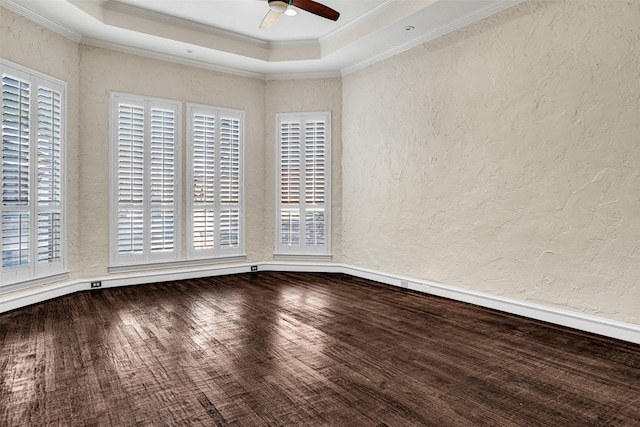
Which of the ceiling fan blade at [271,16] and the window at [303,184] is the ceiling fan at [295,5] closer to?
the ceiling fan blade at [271,16]

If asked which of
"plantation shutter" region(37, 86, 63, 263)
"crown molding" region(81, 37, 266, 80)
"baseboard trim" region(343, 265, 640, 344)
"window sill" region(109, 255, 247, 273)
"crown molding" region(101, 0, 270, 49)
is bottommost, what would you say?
"baseboard trim" region(343, 265, 640, 344)

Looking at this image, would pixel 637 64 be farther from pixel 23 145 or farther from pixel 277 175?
pixel 23 145

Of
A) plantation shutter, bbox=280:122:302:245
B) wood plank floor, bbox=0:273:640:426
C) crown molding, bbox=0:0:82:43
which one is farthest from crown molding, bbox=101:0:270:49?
wood plank floor, bbox=0:273:640:426

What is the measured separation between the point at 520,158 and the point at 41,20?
5.56 m

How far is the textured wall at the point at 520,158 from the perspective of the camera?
337cm

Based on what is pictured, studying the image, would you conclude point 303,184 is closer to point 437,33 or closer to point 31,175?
point 437,33

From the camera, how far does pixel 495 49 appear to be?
427 centimetres

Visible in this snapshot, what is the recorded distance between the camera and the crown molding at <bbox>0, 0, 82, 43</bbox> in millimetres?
4158

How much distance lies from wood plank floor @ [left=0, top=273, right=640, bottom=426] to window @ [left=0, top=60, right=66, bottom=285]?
22.7 inches

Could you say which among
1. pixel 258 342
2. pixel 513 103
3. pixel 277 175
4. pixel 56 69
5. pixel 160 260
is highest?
pixel 56 69

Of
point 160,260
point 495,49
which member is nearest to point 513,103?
point 495,49

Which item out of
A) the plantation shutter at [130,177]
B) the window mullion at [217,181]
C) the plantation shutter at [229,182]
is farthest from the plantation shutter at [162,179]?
the plantation shutter at [229,182]

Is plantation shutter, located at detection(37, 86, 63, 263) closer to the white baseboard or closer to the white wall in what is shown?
the white wall

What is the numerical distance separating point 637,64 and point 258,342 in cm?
391
